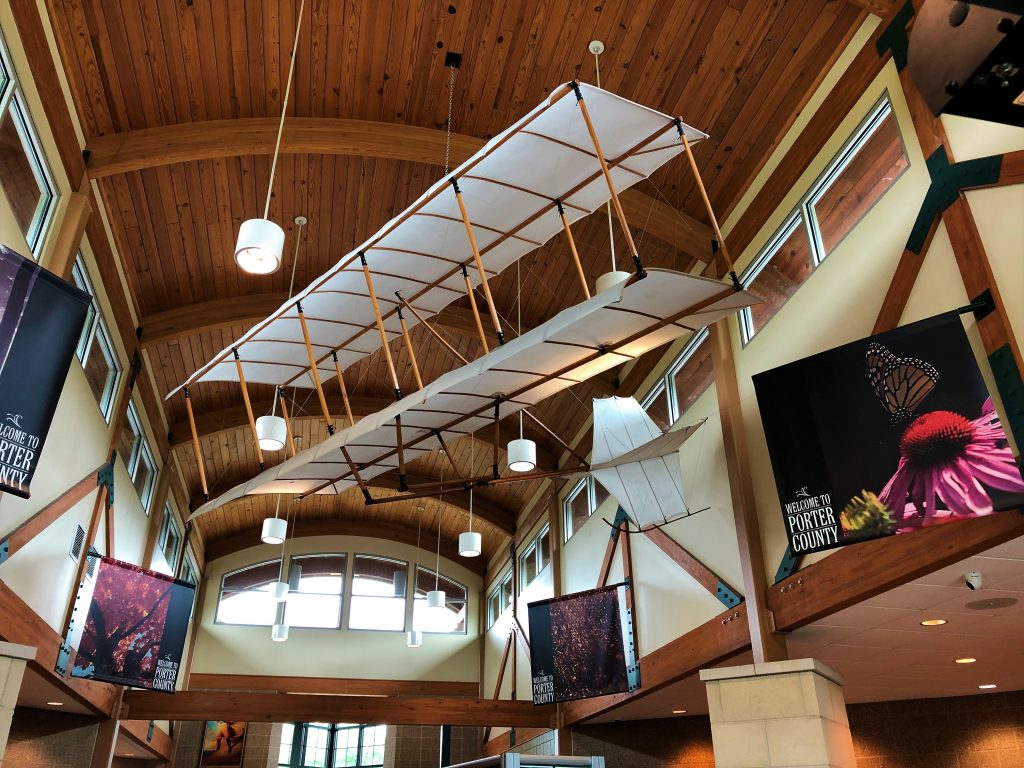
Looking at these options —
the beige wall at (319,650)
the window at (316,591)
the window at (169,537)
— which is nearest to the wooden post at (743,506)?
the window at (169,537)


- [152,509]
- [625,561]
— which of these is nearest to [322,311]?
[625,561]

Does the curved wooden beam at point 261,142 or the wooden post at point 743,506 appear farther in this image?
the curved wooden beam at point 261,142

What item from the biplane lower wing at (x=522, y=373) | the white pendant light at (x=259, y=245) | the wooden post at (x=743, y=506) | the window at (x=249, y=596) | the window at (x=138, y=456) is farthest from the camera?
the window at (x=249, y=596)

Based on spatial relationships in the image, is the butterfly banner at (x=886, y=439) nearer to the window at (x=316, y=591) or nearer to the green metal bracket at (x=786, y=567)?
the green metal bracket at (x=786, y=567)

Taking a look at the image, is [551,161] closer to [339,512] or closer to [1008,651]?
[1008,651]

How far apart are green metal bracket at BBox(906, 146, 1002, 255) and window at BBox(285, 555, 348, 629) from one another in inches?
656

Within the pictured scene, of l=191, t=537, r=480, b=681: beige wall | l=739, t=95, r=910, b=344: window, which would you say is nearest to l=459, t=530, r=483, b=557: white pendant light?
l=191, t=537, r=480, b=681: beige wall

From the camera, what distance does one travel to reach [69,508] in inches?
355

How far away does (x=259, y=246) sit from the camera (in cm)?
578

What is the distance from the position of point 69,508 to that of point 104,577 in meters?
1.60

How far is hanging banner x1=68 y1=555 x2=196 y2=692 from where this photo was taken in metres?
9.74

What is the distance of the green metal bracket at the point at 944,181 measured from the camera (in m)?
4.99

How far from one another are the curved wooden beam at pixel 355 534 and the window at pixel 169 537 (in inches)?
133

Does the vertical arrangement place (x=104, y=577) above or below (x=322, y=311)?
below
